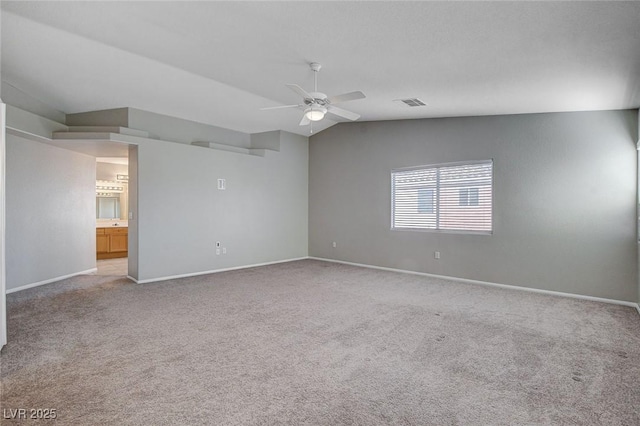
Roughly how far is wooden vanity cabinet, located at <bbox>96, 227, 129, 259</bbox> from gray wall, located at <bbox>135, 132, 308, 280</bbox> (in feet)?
9.46

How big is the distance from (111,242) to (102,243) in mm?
189

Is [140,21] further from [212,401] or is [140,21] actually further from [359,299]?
[359,299]

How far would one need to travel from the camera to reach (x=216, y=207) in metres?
6.61

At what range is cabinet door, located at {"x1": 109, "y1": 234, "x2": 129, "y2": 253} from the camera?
8.21 meters

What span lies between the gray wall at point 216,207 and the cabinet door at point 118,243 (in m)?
3.29

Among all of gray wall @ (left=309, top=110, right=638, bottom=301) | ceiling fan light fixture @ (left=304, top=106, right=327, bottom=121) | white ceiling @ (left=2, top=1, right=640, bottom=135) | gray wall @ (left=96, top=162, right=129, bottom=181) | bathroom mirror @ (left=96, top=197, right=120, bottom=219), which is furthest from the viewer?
bathroom mirror @ (left=96, top=197, right=120, bottom=219)

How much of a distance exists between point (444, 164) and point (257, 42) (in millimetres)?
4186

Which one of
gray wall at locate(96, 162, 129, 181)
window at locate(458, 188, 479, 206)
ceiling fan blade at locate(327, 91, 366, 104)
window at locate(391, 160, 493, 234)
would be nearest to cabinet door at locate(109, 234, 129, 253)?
gray wall at locate(96, 162, 129, 181)

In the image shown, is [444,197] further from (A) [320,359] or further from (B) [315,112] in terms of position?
(A) [320,359]

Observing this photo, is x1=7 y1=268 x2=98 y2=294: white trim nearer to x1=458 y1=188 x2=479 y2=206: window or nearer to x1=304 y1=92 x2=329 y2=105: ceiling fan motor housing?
x1=304 y1=92 x2=329 y2=105: ceiling fan motor housing

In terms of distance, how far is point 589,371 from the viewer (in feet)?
8.79

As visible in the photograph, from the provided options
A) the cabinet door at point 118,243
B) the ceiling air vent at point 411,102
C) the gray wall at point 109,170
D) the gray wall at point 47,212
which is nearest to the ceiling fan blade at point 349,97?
the ceiling air vent at point 411,102

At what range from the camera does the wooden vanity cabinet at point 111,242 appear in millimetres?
8039

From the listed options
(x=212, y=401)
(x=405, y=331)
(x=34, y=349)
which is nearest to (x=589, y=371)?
(x=405, y=331)
